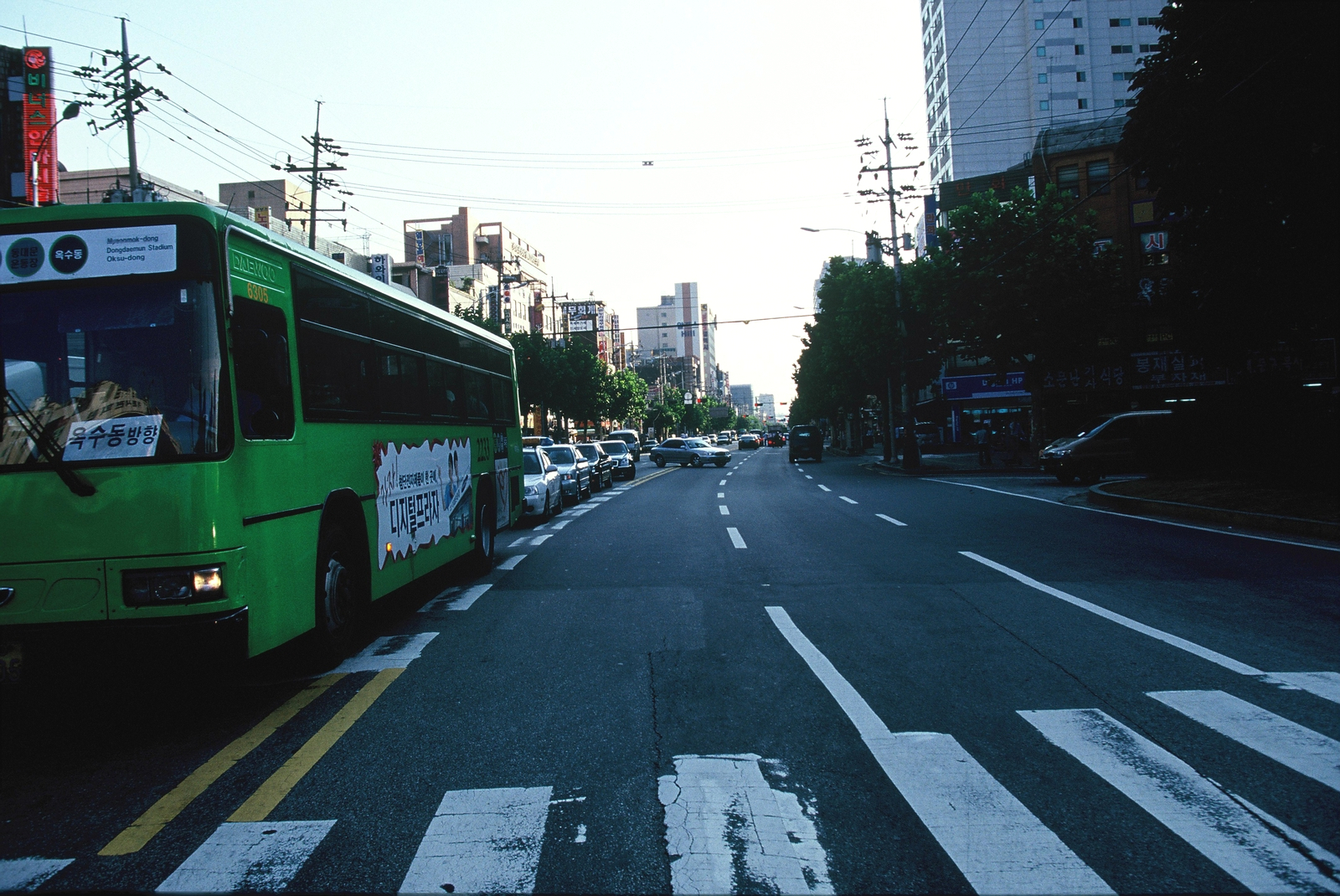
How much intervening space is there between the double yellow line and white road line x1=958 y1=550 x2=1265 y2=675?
5282mm

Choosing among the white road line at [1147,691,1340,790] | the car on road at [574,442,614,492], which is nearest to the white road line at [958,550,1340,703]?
the white road line at [1147,691,1340,790]

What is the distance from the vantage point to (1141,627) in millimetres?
6730

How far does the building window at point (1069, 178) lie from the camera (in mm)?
44406

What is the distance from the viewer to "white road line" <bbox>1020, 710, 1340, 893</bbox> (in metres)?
2.93

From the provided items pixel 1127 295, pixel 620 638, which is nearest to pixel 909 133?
pixel 1127 295

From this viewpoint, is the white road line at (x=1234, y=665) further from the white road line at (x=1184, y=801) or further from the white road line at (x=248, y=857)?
the white road line at (x=248, y=857)

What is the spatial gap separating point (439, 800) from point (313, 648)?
263 cm

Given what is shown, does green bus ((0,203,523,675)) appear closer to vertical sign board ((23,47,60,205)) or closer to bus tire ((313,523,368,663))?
bus tire ((313,523,368,663))

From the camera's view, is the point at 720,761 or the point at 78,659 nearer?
the point at 720,761

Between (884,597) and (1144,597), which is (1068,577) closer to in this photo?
(1144,597)

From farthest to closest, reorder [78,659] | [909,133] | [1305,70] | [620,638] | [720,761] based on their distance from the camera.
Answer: [909,133] → [1305,70] → [620,638] → [78,659] → [720,761]

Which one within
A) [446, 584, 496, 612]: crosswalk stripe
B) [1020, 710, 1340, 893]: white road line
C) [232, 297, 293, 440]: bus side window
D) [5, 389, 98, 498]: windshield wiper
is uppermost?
[232, 297, 293, 440]: bus side window

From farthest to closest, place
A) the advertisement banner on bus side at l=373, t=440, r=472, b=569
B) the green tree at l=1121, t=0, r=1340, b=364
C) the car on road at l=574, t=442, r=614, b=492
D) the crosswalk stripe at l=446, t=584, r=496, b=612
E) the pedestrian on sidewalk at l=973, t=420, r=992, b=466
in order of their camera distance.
→ the pedestrian on sidewalk at l=973, t=420, r=992, b=466 → the car on road at l=574, t=442, r=614, b=492 → the green tree at l=1121, t=0, r=1340, b=364 → the crosswalk stripe at l=446, t=584, r=496, b=612 → the advertisement banner on bus side at l=373, t=440, r=472, b=569

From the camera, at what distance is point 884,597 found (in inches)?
325
